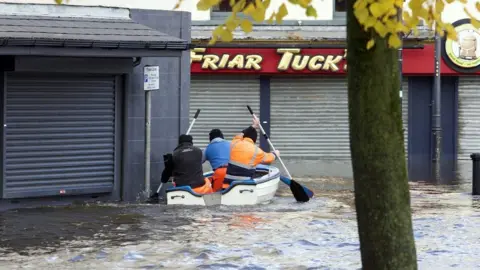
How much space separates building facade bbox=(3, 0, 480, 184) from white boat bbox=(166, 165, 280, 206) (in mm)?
10672

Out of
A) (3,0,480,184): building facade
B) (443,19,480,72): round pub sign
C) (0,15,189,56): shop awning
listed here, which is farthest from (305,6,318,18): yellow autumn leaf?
(443,19,480,72): round pub sign

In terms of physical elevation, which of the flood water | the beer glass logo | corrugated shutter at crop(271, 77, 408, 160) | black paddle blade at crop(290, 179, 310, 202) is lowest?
the flood water

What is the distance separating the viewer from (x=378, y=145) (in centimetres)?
705

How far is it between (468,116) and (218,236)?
17.8 meters

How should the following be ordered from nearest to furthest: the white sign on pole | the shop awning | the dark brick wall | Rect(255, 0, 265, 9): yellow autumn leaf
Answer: Rect(255, 0, 265, 9): yellow autumn leaf → the shop awning → the white sign on pole → the dark brick wall

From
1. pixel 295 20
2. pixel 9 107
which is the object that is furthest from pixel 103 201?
pixel 295 20

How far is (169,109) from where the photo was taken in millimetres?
17875

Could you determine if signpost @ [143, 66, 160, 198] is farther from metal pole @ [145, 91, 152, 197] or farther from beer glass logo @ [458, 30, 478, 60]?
beer glass logo @ [458, 30, 478, 60]

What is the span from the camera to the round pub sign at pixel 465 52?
28.8 meters

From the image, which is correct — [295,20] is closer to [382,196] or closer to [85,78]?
[85,78]

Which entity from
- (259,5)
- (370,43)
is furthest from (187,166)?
(259,5)

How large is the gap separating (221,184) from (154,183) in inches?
48.3

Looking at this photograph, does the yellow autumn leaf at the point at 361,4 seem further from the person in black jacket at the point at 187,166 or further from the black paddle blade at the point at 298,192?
the black paddle blade at the point at 298,192

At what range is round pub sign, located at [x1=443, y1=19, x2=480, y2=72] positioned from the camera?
94.3ft
